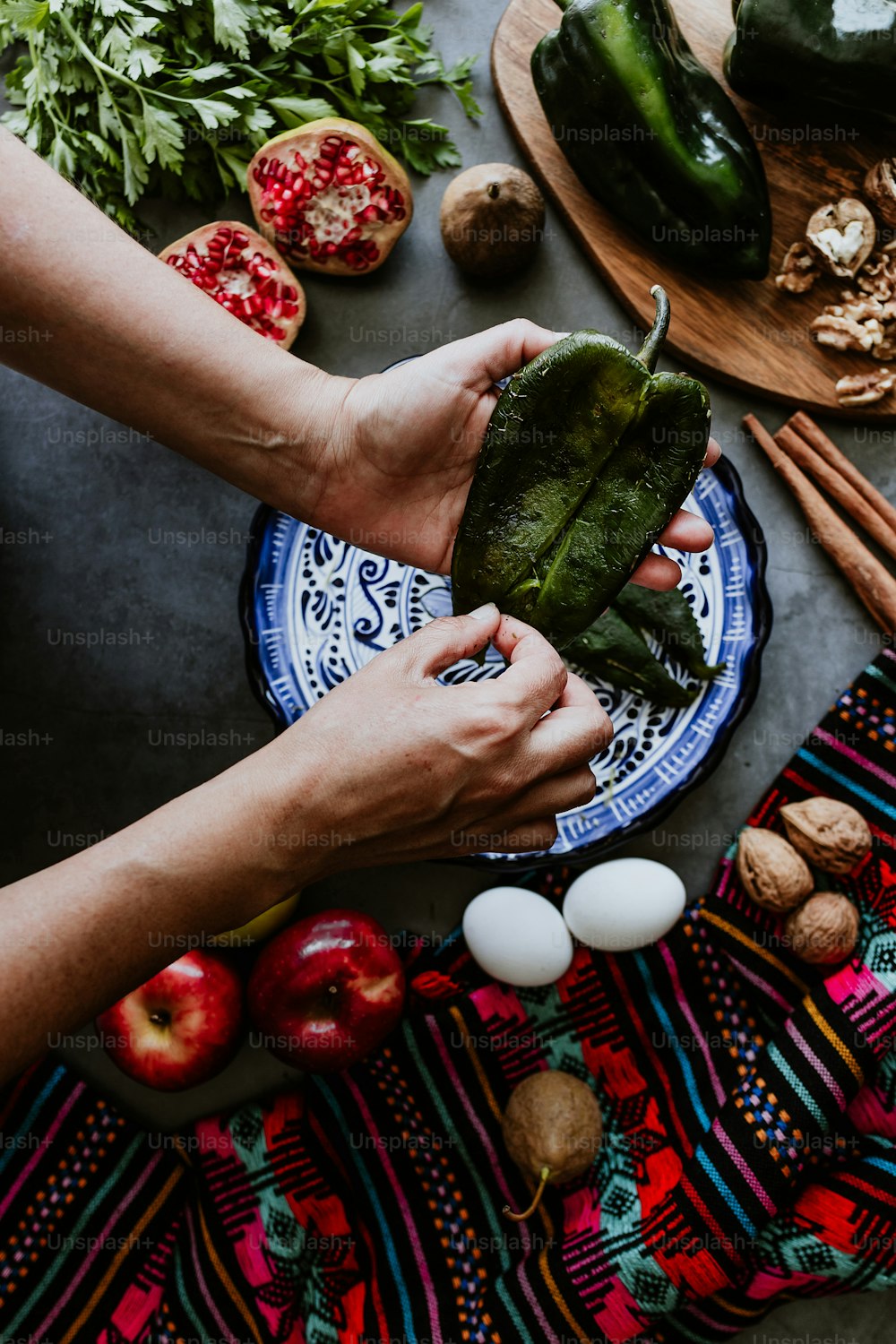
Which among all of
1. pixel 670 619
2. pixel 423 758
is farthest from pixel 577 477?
pixel 423 758

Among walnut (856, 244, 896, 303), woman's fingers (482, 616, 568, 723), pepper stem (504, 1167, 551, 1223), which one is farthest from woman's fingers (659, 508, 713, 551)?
pepper stem (504, 1167, 551, 1223)

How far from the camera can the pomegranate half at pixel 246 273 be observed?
183cm

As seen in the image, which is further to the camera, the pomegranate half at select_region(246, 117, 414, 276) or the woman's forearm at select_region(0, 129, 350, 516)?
the pomegranate half at select_region(246, 117, 414, 276)

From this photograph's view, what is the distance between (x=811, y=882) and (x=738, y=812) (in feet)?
0.60

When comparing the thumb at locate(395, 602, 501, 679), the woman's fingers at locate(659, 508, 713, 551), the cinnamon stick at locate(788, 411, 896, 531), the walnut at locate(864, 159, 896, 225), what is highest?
the walnut at locate(864, 159, 896, 225)

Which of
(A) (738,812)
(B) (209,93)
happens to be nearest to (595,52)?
(B) (209,93)

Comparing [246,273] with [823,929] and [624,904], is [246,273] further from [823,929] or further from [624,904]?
[823,929]

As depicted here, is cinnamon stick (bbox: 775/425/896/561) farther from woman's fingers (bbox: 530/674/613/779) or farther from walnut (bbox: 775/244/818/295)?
woman's fingers (bbox: 530/674/613/779)

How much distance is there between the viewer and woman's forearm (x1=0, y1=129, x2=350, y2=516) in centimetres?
138

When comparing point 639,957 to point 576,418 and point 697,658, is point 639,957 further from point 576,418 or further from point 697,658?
point 576,418

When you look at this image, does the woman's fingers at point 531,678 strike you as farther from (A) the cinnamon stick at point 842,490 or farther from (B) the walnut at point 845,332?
(B) the walnut at point 845,332

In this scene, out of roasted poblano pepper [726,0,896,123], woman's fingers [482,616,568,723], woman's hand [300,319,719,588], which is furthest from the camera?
roasted poblano pepper [726,0,896,123]

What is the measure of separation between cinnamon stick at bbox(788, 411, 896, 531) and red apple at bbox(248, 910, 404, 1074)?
4.00ft

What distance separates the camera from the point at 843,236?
1.76 metres
